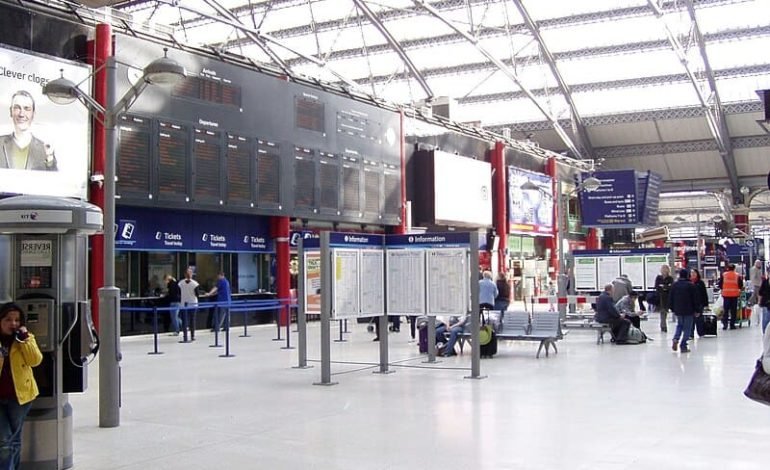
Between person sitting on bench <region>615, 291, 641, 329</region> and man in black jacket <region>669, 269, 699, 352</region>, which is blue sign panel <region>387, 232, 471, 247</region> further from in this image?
person sitting on bench <region>615, 291, 641, 329</region>

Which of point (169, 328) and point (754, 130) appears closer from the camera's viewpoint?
point (169, 328)

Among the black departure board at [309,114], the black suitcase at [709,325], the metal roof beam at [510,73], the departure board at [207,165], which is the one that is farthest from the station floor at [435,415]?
the metal roof beam at [510,73]

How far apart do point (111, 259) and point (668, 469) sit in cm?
557

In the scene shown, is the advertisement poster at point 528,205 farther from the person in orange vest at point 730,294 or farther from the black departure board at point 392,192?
the person in orange vest at point 730,294

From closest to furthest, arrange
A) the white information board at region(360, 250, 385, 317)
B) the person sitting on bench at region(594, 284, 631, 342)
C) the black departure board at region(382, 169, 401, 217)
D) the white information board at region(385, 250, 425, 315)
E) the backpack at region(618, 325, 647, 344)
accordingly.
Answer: the white information board at region(360, 250, 385, 317), the white information board at region(385, 250, 425, 315), the person sitting on bench at region(594, 284, 631, 342), the backpack at region(618, 325, 647, 344), the black departure board at region(382, 169, 401, 217)

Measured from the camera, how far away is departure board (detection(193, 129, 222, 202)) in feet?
64.0

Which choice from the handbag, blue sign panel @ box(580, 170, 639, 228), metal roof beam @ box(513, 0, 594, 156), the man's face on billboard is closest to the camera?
the handbag

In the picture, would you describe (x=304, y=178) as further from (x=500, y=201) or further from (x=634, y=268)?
(x=500, y=201)

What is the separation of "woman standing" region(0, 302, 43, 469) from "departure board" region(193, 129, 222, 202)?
539 inches

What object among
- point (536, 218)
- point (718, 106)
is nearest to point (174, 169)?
point (536, 218)

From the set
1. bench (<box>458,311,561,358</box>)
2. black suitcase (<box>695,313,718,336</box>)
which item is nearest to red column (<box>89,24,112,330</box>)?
bench (<box>458,311,561,358</box>)

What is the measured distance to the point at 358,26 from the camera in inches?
1567

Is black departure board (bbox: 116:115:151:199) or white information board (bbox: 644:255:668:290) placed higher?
black departure board (bbox: 116:115:151:199)

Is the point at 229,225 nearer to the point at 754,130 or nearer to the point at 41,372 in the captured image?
the point at 41,372
